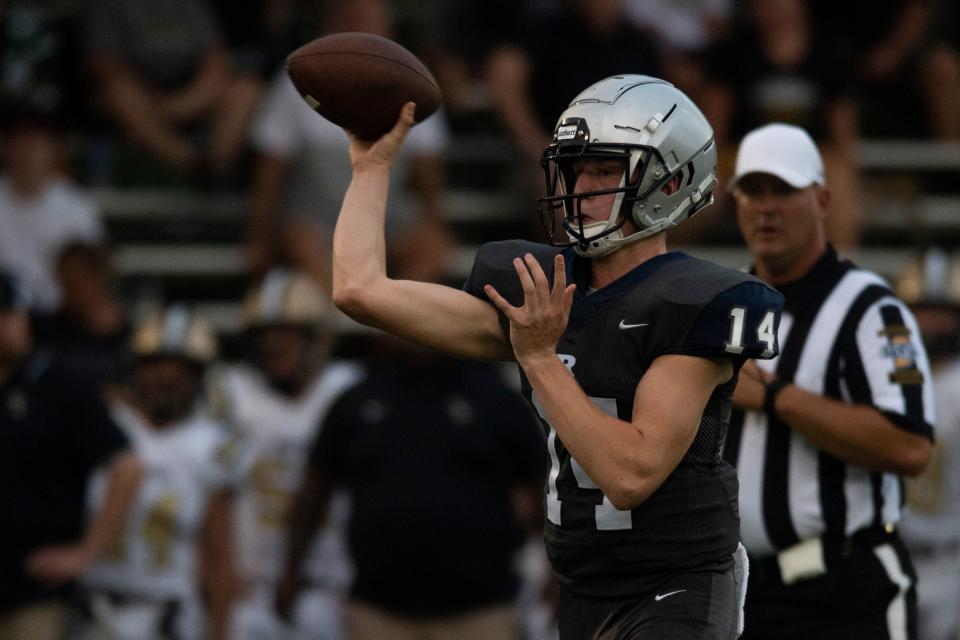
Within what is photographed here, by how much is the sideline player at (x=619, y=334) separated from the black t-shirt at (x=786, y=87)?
4.48m

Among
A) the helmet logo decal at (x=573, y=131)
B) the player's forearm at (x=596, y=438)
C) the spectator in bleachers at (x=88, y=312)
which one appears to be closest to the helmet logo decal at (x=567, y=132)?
the helmet logo decal at (x=573, y=131)

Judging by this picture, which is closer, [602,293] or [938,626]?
[602,293]

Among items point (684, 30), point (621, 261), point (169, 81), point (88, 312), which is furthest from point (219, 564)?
point (684, 30)

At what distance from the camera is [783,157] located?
438cm

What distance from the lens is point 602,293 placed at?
11.3 ft

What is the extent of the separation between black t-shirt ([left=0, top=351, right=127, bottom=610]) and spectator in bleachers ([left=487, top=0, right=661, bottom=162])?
2745 millimetres

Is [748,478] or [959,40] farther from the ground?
[959,40]

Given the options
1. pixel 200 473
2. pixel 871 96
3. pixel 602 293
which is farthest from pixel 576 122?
pixel 871 96

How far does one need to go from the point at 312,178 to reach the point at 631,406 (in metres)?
4.37

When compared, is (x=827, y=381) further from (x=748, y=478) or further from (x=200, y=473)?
(x=200, y=473)

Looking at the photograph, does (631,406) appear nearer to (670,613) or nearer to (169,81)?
(670,613)

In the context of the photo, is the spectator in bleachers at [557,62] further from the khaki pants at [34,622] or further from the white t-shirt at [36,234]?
the khaki pants at [34,622]

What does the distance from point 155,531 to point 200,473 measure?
29 cm

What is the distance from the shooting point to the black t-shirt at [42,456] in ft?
19.8
